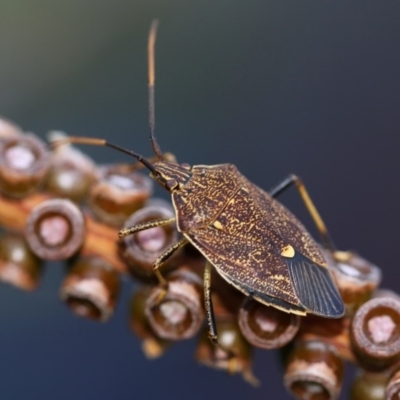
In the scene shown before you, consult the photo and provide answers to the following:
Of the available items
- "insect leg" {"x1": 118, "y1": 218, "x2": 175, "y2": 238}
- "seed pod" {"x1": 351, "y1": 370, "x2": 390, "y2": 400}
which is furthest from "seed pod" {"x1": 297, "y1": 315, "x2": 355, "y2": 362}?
"insect leg" {"x1": 118, "y1": 218, "x2": 175, "y2": 238}

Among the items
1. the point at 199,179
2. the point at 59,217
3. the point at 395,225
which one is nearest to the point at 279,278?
the point at 199,179

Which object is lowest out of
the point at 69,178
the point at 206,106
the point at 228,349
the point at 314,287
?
the point at 228,349

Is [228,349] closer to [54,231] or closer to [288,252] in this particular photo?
[288,252]

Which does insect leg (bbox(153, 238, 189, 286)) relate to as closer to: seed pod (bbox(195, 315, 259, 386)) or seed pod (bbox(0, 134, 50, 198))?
seed pod (bbox(195, 315, 259, 386))

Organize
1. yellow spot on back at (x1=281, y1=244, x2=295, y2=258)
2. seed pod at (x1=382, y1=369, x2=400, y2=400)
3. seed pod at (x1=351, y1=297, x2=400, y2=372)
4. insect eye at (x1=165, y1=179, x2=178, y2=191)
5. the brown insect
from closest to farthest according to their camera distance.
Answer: seed pod at (x1=382, y1=369, x2=400, y2=400)
seed pod at (x1=351, y1=297, x2=400, y2=372)
the brown insect
yellow spot on back at (x1=281, y1=244, x2=295, y2=258)
insect eye at (x1=165, y1=179, x2=178, y2=191)

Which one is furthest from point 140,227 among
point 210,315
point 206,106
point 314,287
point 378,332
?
point 206,106

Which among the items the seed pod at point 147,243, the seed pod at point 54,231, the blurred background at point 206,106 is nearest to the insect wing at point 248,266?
the seed pod at point 147,243

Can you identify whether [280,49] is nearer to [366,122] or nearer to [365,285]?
[366,122]

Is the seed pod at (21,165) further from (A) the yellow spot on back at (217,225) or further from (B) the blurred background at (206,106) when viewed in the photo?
(B) the blurred background at (206,106)
